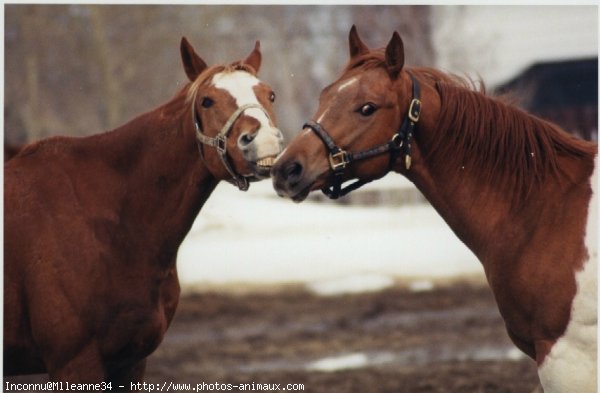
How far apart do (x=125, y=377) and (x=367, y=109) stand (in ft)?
6.22

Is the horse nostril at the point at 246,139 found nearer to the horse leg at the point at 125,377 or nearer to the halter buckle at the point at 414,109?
the halter buckle at the point at 414,109

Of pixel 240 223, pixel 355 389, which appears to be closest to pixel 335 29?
pixel 240 223

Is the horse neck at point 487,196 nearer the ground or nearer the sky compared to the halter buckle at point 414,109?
nearer the ground

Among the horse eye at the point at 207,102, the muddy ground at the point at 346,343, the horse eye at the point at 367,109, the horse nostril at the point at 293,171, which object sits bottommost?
the muddy ground at the point at 346,343

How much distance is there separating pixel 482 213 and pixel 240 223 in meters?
8.38

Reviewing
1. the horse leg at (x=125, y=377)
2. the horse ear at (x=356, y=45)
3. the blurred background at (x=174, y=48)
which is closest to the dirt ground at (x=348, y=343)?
the horse leg at (x=125, y=377)

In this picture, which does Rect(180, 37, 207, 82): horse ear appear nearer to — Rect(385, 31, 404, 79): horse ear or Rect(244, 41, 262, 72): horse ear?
Rect(244, 41, 262, 72): horse ear

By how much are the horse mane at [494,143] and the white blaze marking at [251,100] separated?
51 centimetres

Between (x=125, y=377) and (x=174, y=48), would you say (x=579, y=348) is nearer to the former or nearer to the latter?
(x=125, y=377)

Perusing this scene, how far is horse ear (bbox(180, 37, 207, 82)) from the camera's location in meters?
4.34

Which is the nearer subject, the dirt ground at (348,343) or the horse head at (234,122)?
the horse head at (234,122)

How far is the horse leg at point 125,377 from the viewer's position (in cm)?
Answer: 425

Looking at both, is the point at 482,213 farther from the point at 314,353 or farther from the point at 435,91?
the point at 314,353

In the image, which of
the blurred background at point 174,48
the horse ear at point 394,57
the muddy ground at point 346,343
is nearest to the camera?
the horse ear at point 394,57
